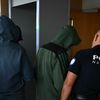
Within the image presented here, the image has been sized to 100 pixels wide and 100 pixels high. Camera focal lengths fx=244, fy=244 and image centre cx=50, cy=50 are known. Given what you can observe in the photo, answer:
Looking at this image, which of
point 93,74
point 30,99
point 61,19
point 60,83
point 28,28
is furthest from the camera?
point 28,28

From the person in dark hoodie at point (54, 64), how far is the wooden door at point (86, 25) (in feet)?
9.01

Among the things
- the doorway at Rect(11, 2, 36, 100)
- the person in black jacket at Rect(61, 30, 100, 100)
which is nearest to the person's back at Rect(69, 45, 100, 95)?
the person in black jacket at Rect(61, 30, 100, 100)

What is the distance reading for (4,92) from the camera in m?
1.86

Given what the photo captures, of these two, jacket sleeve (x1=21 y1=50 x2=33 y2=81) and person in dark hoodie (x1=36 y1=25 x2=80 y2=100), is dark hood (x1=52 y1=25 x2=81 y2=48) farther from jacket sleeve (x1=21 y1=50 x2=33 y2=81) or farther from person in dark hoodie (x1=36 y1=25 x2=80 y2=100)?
jacket sleeve (x1=21 y1=50 x2=33 y2=81)

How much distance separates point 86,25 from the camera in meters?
4.81

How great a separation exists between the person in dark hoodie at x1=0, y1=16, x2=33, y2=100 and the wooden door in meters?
2.91

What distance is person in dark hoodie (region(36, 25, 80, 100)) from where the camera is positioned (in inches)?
75.5

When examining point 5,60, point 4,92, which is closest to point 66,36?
point 5,60

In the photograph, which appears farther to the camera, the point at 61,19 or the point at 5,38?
the point at 61,19

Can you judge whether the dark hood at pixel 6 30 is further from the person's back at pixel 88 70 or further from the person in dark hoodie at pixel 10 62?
the person's back at pixel 88 70

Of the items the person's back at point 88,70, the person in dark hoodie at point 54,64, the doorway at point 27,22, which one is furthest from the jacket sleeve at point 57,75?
the doorway at point 27,22

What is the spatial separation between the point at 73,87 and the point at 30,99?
3.24 feet

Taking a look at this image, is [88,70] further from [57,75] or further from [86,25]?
Answer: [86,25]

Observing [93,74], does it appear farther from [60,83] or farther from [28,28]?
[28,28]
